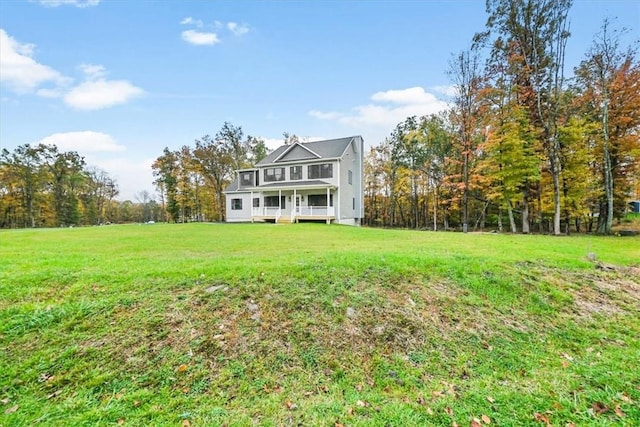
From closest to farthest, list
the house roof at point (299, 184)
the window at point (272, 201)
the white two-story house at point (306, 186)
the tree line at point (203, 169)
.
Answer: the house roof at point (299, 184), the white two-story house at point (306, 186), the window at point (272, 201), the tree line at point (203, 169)

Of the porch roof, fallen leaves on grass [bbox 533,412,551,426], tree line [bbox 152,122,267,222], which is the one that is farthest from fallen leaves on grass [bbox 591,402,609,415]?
tree line [bbox 152,122,267,222]

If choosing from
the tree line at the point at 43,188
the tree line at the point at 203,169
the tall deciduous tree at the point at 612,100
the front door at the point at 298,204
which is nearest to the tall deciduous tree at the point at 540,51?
the tall deciduous tree at the point at 612,100

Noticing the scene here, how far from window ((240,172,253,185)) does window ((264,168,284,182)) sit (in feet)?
7.94

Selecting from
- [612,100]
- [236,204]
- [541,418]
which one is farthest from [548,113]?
[236,204]

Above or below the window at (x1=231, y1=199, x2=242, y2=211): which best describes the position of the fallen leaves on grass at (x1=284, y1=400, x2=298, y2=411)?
below

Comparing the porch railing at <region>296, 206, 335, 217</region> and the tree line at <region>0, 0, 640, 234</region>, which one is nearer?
the tree line at <region>0, 0, 640, 234</region>

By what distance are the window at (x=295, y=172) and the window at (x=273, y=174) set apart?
913mm

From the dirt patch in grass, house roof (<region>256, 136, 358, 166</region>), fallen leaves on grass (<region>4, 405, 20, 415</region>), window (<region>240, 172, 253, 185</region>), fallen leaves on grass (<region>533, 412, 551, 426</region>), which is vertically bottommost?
fallen leaves on grass (<region>533, 412, 551, 426</region>)

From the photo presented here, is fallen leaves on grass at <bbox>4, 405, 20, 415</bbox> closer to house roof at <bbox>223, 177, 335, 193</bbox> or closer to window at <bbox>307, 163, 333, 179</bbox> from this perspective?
house roof at <bbox>223, 177, 335, 193</bbox>

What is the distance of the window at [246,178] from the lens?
26750 mm

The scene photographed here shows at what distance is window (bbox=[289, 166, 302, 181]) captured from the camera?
2370 centimetres

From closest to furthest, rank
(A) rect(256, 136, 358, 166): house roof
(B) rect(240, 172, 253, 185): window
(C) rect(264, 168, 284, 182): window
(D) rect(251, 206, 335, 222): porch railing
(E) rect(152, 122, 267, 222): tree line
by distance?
(D) rect(251, 206, 335, 222): porch railing → (A) rect(256, 136, 358, 166): house roof → (C) rect(264, 168, 284, 182): window → (B) rect(240, 172, 253, 185): window → (E) rect(152, 122, 267, 222): tree line

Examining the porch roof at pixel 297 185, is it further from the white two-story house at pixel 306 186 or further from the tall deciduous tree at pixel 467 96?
the tall deciduous tree at pixel 467 96

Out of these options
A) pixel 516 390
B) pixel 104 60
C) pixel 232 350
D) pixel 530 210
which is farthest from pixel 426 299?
pixel 530 210
